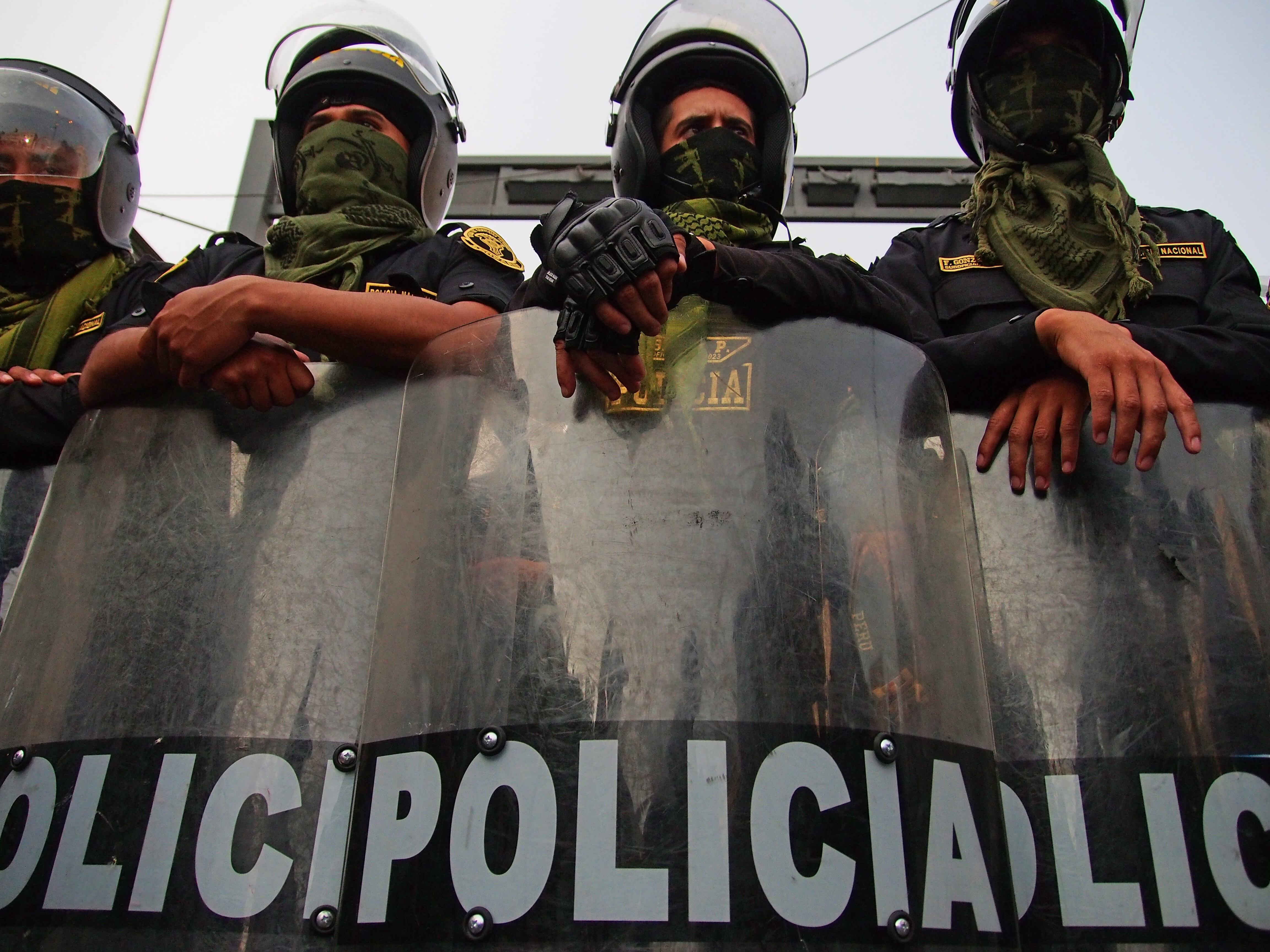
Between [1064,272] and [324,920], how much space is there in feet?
6.05

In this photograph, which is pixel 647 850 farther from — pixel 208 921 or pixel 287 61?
pixel 287 61

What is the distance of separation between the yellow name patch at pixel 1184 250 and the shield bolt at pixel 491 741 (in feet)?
5.94

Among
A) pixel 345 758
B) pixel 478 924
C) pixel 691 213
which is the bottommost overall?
pixel 478 924

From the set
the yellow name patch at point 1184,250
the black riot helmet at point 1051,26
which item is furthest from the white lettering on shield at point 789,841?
the black riot helmet at point 1051,26

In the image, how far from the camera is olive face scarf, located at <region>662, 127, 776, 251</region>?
2.23 metres

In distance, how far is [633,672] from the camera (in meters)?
1.19

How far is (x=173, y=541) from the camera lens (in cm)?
158

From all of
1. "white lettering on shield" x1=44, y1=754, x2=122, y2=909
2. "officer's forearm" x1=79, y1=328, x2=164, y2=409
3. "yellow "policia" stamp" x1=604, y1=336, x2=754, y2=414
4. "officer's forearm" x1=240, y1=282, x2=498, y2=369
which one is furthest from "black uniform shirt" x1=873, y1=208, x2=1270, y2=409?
"white lettering on shield" x1=44, y1=754, x2=122, y2=909

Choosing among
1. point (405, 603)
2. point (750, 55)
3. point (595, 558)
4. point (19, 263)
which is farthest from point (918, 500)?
point (19, 263)

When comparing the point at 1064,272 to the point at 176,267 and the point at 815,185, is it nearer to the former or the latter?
the point at 176,267

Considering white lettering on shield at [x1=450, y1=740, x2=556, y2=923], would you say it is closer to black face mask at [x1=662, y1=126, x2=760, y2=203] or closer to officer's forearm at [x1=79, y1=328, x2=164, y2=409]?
officer's forearm at [x1=79, y1=328, x2=164, y2=409]

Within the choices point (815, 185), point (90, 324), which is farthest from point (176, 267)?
point (815, 185)

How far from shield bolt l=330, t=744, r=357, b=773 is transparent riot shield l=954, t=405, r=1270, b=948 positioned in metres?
0.93

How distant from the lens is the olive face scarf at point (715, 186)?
2.23 m
